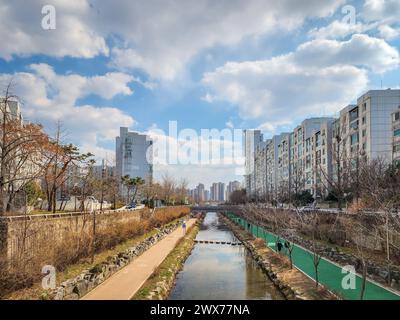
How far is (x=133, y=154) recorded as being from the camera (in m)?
94.1

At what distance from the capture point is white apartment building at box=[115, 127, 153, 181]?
9275 cm

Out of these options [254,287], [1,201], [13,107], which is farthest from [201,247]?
[13,107]

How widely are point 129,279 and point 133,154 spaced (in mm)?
80461

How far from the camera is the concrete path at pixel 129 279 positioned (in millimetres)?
12628

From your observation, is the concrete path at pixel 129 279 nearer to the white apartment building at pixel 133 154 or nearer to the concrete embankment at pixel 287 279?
the concrete embankment at pixel 287 279

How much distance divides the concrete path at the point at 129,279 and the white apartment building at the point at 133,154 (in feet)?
233

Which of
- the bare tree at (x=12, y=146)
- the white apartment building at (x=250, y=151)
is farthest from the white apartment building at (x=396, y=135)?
the white apartment building at (x=250, y=151)

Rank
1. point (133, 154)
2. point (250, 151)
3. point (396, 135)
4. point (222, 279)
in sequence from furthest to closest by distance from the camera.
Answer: point (250, 151) < point (133, 154) < point (396, 135) < point (222, 279)

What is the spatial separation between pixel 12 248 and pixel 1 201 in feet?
9.81

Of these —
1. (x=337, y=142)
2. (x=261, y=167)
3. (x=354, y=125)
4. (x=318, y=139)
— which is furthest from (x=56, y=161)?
(x=261, y=167)

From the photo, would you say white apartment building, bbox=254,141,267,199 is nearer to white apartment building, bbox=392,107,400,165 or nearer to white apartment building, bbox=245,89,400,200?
white apartment building, bbox=245,89,400,200

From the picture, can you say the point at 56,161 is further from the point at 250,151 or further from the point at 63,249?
the point at 250,151

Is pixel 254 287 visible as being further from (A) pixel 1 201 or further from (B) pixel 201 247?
(B) pixel 201 247

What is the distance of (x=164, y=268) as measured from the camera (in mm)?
17656
